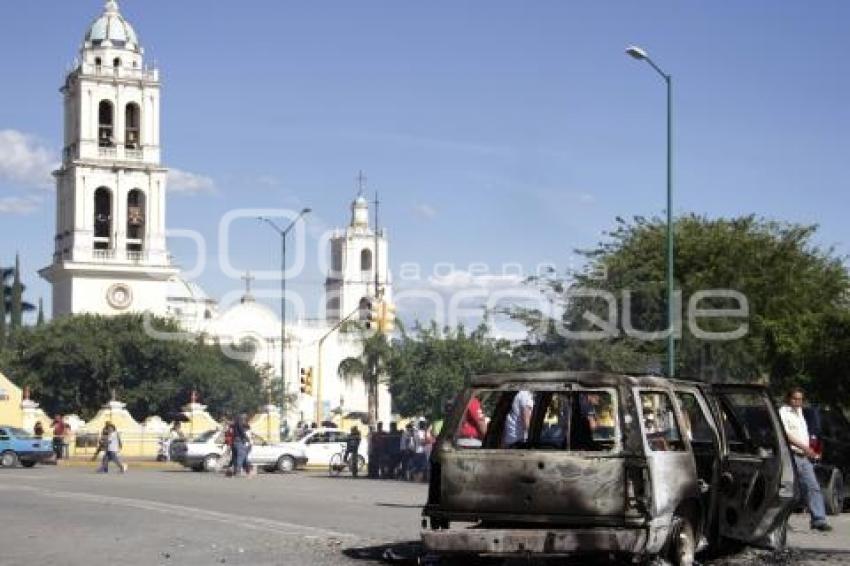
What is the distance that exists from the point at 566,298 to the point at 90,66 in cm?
7244

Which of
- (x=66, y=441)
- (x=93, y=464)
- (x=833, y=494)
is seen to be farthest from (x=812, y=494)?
(x=66, y=441)

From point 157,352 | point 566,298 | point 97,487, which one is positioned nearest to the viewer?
point 97,487

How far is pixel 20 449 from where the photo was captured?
45062 millimetres

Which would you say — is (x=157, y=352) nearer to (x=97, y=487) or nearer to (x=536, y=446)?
(x=97, y=487)

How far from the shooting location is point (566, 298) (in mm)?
43625

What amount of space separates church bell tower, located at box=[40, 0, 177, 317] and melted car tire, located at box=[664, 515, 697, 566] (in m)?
96.3

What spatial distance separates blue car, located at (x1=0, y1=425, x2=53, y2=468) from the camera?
44.8 metres

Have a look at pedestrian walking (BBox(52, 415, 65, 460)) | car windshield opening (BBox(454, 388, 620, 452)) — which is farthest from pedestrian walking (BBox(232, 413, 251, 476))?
car windshield opening (BBox(454, 388, 620, 452))

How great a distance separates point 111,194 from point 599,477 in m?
98.2

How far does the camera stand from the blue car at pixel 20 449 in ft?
147

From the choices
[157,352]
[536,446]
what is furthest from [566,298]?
[157,352]

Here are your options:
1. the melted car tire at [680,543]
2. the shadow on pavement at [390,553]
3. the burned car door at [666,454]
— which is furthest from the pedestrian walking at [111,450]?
the melted car tire at [680,543]

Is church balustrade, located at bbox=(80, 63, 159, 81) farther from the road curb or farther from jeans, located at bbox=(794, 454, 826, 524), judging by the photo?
jeans, located at bbox=(794, 454, 826, 524)

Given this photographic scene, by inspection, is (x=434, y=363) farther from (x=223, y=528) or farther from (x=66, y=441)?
(x=223, y=528)
